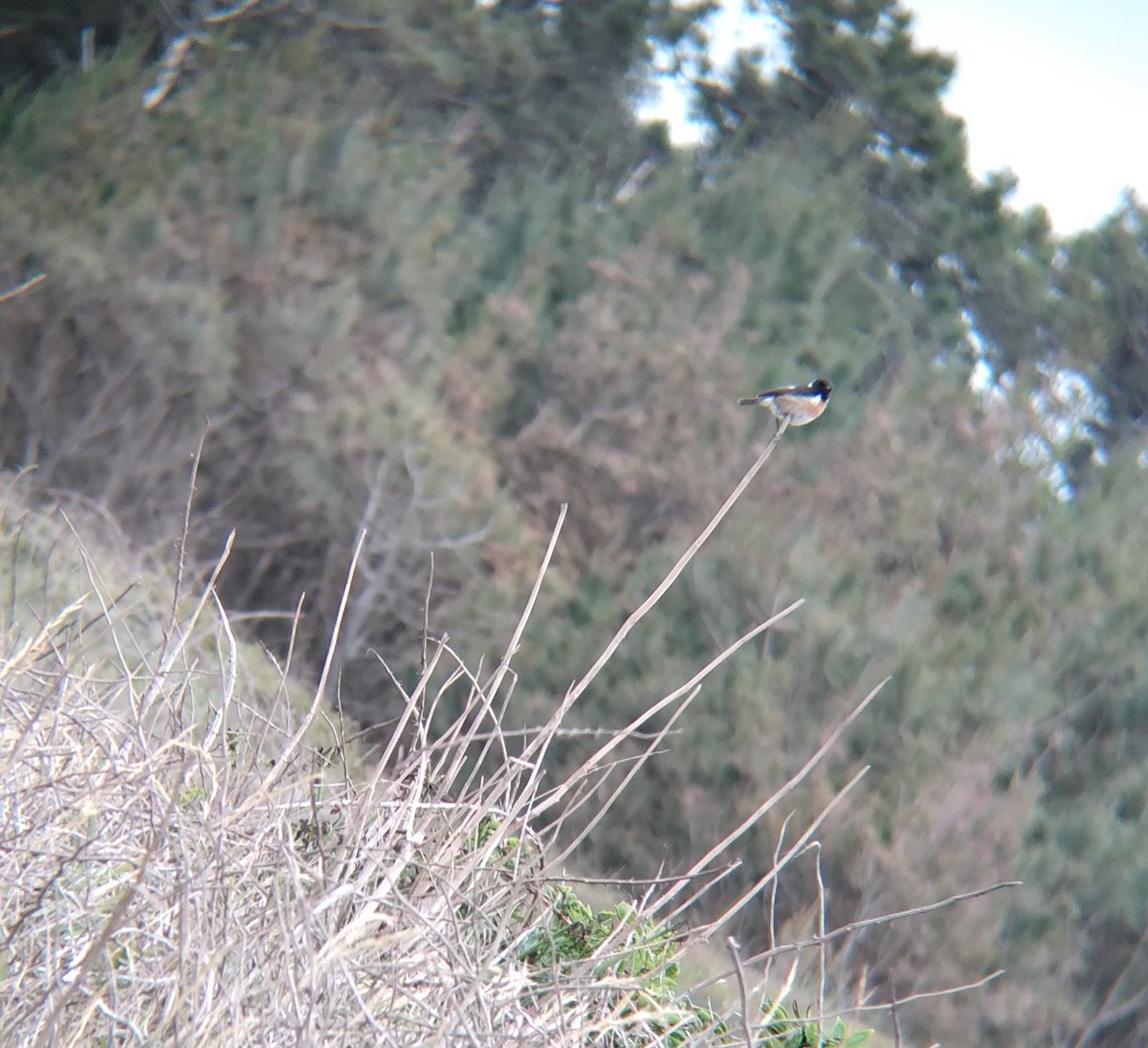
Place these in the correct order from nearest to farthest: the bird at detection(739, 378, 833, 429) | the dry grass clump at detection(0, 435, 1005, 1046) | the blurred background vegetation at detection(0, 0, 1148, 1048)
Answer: the dry grass clump at detection(0, 435, 1005, 1046) < the bird at detection(739, 378, 833, 429) < the blurred background vegetation at detection(0, 0, 1148, 1048)

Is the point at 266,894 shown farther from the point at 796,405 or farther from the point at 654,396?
the point at 654,396

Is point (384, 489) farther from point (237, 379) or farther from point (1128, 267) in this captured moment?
point (1128, 267)

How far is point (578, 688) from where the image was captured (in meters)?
1.81

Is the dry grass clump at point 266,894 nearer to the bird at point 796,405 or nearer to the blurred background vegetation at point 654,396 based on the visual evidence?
the bird at point 796,405

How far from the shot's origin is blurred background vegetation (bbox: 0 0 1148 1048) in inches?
527

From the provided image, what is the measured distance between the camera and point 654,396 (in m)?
16.8

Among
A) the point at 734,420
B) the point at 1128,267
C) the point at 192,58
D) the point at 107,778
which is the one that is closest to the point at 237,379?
the point at 192,58

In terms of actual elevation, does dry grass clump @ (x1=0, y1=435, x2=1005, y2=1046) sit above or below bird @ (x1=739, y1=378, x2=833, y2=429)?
below

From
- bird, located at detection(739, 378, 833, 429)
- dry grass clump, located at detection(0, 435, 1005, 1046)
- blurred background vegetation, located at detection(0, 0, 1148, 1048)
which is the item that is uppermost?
bird, located at detection(739, 378, 833, 429)

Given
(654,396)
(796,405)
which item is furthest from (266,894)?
(654,396)

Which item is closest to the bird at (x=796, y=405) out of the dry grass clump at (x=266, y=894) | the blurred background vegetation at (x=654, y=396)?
the dry grass clump at (x=266, y=894)

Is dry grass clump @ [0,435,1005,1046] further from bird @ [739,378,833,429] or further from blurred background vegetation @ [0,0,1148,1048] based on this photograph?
blurred background vegetation @ [0,0,1148,1048]

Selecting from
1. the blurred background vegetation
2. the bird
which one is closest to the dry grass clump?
the bird

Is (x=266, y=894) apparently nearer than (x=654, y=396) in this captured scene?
Yes
